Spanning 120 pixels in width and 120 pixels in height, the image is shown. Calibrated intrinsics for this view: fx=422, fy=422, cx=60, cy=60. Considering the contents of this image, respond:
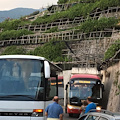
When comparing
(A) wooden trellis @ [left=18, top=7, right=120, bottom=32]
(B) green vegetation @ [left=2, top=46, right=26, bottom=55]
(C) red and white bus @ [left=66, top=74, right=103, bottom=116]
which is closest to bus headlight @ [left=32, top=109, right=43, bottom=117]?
(C) red and white bus @ [left=66, top=74, right=103, bottom=116]

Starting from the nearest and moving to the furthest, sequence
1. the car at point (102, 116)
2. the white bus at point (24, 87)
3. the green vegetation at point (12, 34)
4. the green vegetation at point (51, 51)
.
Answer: the car at point (102, 116) → the white bus at point (24, 87) → the green vegetation at point (51, 51) → the green vegetation at point (12, 34)

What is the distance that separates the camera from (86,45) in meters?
66.9

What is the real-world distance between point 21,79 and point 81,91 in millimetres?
16289

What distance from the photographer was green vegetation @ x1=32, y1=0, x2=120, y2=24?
73181mm

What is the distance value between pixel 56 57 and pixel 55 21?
15823 mm

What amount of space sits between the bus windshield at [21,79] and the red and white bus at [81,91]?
15.0 meters

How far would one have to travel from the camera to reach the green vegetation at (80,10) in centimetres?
7318

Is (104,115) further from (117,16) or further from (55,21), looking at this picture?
(55,21)

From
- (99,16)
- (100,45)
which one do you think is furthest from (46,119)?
(99,16)

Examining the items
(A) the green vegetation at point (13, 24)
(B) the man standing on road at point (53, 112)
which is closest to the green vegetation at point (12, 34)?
(A) the green vegetation at point (13, 24)

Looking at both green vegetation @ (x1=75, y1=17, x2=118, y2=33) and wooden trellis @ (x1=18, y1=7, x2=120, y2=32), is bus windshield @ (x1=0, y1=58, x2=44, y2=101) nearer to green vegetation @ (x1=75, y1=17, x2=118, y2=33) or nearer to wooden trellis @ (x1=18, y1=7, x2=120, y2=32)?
green vegetation @ (x1=75, y1=17, x2=118, y2=33)

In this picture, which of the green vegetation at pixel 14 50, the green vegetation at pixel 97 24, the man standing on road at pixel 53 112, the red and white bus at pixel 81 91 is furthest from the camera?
the green vegetation at pixel 14 50

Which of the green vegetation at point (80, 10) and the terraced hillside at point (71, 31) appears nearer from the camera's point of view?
the terraced hillside at point (71, 31)

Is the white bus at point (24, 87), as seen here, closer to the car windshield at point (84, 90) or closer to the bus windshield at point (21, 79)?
the bus windshield at point (21, 79)
